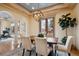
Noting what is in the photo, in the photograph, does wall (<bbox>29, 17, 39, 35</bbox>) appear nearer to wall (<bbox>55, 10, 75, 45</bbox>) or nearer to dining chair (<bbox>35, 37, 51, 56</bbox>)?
dining chair (<bbox>35, 37, 51, 56</bbox>)

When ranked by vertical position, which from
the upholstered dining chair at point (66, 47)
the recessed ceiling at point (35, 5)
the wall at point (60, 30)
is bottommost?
the upholstered dining chair at point (66, 47)

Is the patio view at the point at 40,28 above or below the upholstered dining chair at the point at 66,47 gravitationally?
above

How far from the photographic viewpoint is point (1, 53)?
251 cm

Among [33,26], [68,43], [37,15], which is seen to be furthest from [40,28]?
[68,43]

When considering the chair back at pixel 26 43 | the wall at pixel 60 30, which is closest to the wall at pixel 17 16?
the chair back at pixel 26 43

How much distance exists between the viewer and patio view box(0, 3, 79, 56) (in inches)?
99.8

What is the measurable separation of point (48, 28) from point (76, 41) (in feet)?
2.42

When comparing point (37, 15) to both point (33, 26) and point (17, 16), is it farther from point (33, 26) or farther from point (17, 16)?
point (17, 16)

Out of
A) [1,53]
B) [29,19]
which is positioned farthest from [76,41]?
[1,53]

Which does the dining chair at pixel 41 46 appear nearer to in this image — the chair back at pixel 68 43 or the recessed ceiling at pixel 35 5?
the chair back at pixel 68 43

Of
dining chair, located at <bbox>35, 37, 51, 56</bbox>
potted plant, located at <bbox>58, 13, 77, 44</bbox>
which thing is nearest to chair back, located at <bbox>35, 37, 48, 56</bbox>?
dining chair, located at <bbox>35, 37, 51, 56</bbox>

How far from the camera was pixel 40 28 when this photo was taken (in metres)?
2.68

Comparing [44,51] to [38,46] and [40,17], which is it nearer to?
[38,46]

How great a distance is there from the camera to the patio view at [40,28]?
2535mm
